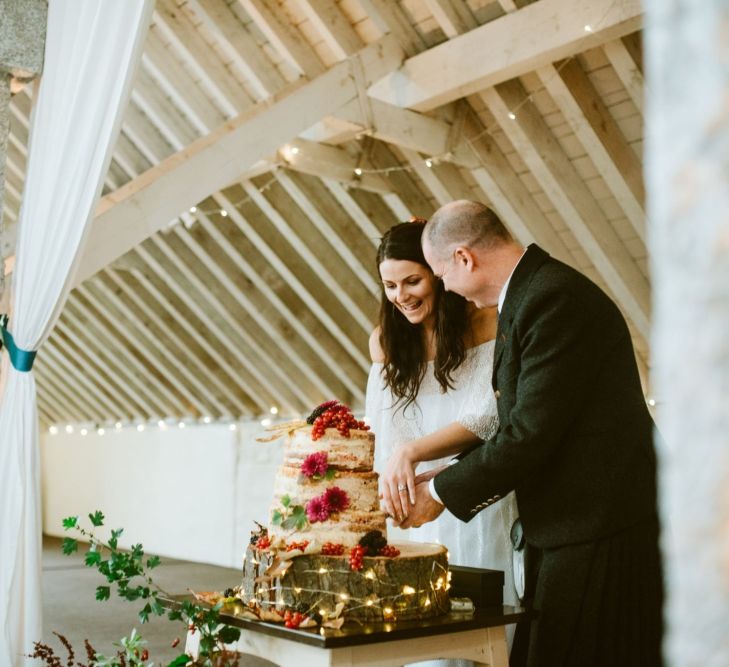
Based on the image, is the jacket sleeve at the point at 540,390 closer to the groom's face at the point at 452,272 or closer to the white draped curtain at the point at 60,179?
the groom's face at the point at 452,272

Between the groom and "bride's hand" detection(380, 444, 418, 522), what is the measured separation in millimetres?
65

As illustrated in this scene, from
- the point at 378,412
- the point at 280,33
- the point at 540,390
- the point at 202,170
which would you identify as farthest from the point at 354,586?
the point at 280,33

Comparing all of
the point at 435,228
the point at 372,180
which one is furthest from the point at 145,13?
the point at 372,180

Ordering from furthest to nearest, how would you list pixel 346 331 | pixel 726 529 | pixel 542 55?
pixel 346 331, pixel 542 55, pixel 726 529

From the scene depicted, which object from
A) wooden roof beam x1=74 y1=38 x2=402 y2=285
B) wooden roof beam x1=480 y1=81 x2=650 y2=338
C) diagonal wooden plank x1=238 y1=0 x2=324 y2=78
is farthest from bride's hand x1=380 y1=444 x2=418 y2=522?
diagonal wooden plank x1=238 y1=0 x2=324 y2=78

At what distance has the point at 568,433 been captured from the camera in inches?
71.2

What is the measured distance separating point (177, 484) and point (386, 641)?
7600 millimetres

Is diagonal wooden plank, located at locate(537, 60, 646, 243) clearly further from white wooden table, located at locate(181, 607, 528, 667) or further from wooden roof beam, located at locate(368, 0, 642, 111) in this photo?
white wooden table, located at locate(181, 607, 528, 667)

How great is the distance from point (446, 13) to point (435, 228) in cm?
301

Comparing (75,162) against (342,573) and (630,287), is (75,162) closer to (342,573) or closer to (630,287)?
(342,573)

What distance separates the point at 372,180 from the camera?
5816 millimetres

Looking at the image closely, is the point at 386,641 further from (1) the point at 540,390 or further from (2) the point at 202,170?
(2) the point at 202,170

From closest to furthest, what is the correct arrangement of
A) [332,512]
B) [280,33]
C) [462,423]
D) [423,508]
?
[332,512] → [423,508] → [462,423] → [280,33]

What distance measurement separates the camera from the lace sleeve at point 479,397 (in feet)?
7.16
